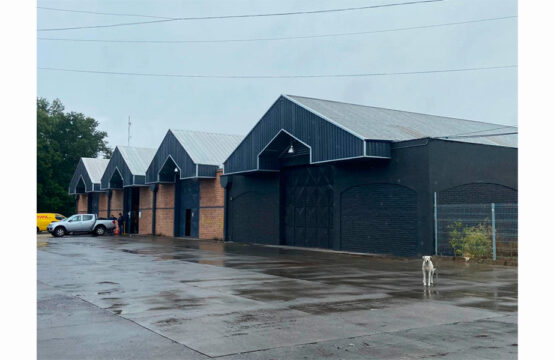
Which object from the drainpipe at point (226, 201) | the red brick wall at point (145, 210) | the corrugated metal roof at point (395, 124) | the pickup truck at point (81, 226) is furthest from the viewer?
the red brick wall at point (145, 210)

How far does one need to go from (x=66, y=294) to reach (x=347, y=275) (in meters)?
7.74

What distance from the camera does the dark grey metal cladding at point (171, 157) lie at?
38.5m

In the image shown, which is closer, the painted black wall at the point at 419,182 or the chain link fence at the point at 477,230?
the chain link fence at the point at 477,230

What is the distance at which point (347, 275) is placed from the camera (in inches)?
637

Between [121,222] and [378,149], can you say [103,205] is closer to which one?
[121,222]

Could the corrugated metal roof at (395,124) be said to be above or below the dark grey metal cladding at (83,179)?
above

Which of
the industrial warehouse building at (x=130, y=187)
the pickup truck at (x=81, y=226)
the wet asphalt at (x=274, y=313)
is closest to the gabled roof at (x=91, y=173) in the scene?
the industrial warehouse building at (x=130, y=187)

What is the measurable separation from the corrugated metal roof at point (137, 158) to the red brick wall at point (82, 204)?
16.4 meters

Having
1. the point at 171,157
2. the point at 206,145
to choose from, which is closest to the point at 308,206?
the point at 206,145

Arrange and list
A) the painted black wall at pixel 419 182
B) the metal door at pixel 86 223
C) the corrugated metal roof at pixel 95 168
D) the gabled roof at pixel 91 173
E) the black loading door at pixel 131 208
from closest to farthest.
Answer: the painted black wall at pixel 419 182 → the metal door at pixel 86 223 → the black loading door at pixel 131 208 → the gabled roof at pixel 91 173 → the corrugated metal roof at pixel 95 168

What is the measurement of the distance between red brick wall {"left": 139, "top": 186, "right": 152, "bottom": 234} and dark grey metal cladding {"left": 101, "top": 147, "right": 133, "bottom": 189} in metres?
1.54

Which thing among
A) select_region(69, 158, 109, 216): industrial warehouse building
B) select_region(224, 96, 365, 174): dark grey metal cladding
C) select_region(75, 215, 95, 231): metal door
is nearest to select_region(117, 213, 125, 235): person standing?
select_region(75, 215, 95, 231): metal door

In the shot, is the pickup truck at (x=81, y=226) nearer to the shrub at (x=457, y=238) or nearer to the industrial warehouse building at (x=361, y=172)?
the industrial warehouse building at (x=361, y=172)
